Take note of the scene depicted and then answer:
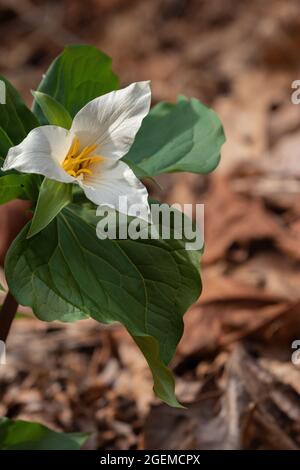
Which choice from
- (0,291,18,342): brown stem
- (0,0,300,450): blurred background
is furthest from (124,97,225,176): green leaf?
(0,0,300,450): blurred background

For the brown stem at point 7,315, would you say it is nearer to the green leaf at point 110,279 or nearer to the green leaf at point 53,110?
the green leaf at point 110,279

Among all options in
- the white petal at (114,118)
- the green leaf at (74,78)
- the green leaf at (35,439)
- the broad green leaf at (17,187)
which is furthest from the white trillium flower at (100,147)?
the green leaf at (35,439)

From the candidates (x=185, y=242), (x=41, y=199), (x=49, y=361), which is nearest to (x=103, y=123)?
(x=41, y=199)

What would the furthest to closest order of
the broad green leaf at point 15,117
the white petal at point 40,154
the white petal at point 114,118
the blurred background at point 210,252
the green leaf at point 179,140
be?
the blurred background at point 210,252 < the green leaf at point 179,140 < the broad green leaf at point 15,117 < the white petal at point 114,118 < the white petal at point 40,154

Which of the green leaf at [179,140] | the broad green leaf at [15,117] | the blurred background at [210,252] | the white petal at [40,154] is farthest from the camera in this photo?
the blurred background at [210,252]

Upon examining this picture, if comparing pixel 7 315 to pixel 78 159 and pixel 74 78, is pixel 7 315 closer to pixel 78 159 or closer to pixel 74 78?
pixel 78 159

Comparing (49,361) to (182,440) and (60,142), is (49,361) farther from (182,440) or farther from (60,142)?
(60,142)

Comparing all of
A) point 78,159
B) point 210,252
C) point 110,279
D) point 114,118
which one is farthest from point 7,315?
point 210,252
